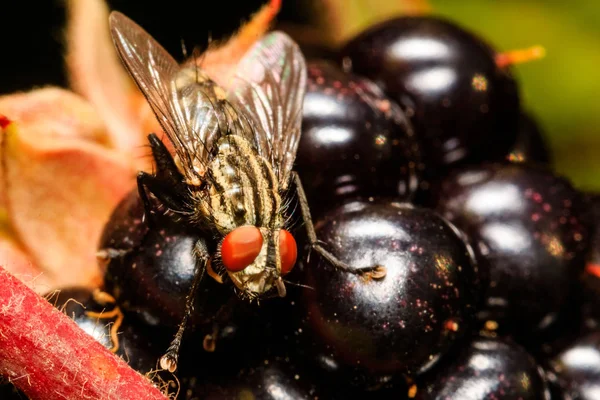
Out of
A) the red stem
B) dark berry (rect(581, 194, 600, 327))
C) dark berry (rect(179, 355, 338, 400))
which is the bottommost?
dark berry (rect(581, 194, 600, 327))

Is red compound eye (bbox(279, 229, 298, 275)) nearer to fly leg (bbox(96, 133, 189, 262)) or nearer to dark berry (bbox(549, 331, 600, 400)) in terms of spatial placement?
fly leg (bbox(96, 133, 189, 262))

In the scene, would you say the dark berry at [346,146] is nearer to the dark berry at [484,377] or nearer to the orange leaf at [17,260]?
the dark berry at [484,377]

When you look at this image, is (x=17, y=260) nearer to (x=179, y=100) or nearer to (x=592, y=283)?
(x=179, y=100)

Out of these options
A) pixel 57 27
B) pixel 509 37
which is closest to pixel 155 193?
pixel 57 27

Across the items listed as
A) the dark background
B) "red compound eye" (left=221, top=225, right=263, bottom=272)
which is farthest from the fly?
the dark background

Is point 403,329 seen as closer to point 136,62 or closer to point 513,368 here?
point 513,368

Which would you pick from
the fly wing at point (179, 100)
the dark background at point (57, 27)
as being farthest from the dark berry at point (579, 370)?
the dark background at point (57, 27)
